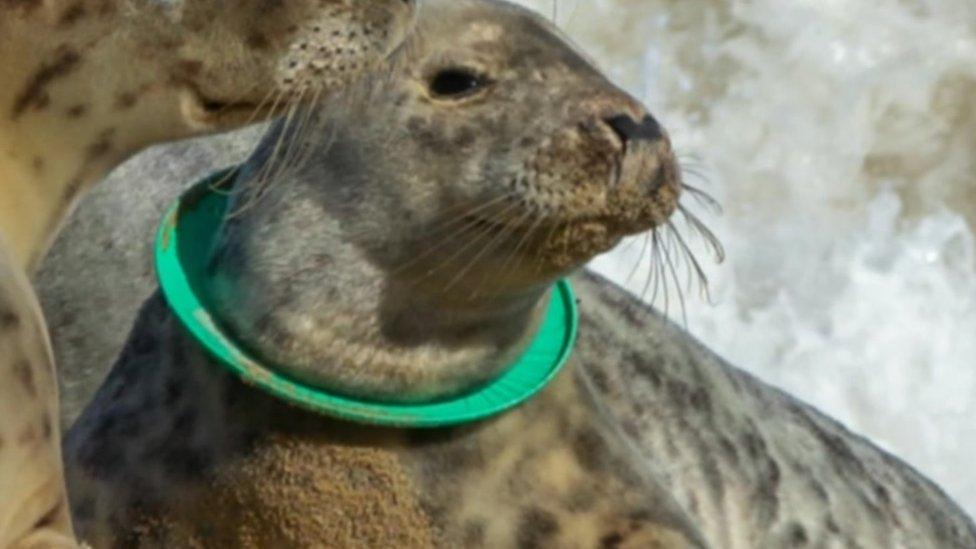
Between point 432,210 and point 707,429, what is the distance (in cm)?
114

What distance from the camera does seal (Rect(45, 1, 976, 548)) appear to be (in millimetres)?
4781

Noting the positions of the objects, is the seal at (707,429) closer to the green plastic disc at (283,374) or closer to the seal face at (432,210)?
the green plastic disc at (283,374)

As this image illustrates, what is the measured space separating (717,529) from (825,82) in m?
3.61

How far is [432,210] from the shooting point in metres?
3.91

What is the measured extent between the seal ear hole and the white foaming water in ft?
9.90

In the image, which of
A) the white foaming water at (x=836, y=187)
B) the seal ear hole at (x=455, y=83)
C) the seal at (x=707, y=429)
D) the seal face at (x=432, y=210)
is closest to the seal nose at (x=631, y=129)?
the seal face at (x=432, y=210)

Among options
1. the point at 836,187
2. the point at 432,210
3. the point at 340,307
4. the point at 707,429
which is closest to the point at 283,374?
the point at 340,307

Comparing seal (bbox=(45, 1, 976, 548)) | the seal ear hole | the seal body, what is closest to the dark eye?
the seal ear hole

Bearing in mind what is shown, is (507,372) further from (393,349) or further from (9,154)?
(9,154)

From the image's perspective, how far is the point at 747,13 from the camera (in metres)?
8.39

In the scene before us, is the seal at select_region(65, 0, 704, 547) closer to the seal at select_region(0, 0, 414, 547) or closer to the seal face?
the seal face

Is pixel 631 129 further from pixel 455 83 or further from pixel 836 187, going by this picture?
pixel 836 187

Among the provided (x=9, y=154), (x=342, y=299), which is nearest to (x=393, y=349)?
(x=342, y=299)

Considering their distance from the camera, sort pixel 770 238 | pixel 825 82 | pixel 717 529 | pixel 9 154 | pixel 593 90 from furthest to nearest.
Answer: pixel 825 82 < pixel 770 238 < pixel 717 529 < pixel 593 90 < pixel 9 154
